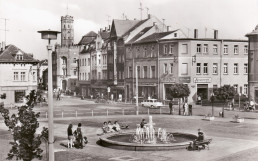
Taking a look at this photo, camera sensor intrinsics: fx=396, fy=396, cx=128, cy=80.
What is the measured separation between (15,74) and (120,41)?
20747mm

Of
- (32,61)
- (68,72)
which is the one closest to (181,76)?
(32,61)

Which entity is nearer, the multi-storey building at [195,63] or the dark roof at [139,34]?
the multi-storey building at [195,63]

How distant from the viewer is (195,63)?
61.9 metres

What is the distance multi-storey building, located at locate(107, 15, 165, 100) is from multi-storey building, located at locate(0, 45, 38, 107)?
641 inches

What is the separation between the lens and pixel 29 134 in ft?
43.1

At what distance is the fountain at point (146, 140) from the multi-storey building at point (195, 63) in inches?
1353

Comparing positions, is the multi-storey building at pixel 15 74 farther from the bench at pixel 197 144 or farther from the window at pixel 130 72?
the bench at pixel 197 144

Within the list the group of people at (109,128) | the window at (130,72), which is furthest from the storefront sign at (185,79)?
the group of people at (109,128)

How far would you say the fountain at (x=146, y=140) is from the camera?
22.2 m

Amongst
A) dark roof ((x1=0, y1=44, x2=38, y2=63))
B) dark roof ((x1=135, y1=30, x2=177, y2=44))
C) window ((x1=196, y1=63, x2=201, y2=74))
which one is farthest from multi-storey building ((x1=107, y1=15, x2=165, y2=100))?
dark roof ((x1=0, y1=44, x2=38, y2=63))

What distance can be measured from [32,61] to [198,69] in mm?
27179

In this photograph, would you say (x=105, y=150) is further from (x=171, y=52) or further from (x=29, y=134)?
(x=171, y=52)

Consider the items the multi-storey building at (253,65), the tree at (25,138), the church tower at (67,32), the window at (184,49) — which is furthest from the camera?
the church tower at (67,32)

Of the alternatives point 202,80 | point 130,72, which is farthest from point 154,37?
point 202,80
